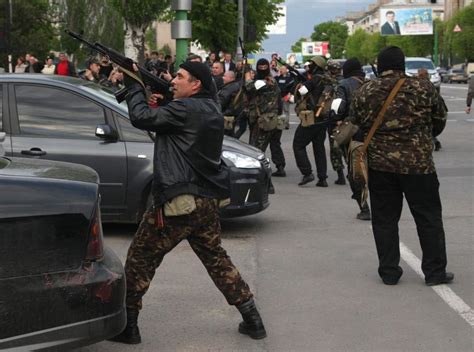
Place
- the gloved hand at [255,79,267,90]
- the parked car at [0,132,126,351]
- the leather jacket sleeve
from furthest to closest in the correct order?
the gloved hand at [255,79,267,90], the leather jacket sleeve, the parked car at [0,132,126,351]

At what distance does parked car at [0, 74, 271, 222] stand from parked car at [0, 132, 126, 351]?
3.84 meters

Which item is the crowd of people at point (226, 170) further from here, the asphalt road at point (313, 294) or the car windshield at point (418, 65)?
the car windshield at point (418, 65)

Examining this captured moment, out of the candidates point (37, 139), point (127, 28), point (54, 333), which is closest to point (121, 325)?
point (54, 333)

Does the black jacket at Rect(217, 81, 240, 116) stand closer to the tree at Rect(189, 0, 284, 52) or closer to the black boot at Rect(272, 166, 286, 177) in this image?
the black boot at Rect(272, 166, 286, 177)

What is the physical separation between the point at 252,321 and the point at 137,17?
21864 millimetres

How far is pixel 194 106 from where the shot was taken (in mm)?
5219

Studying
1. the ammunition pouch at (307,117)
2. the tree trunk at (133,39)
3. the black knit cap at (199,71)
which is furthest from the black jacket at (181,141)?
the tree trunk at (133,39)

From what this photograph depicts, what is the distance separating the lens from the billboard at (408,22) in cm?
11206

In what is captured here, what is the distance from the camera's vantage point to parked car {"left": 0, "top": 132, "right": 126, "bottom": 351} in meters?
4.22

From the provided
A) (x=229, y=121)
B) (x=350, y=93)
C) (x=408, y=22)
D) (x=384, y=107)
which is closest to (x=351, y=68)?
(x=350, y=93)

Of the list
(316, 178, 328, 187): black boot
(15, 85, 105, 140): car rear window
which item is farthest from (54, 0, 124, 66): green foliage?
(15, 85, 105, 140): car rear window

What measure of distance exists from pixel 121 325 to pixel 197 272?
2733 millimetres

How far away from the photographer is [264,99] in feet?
42.8

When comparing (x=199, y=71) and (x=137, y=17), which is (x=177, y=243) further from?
(x=137, y=17)
